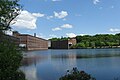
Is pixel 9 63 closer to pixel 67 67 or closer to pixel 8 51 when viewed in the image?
pixel 8 51

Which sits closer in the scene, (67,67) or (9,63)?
(9,63)

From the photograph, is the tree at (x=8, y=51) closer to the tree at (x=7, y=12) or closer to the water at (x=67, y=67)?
the tree at (x=7, y=12)

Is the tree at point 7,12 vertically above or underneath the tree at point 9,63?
above

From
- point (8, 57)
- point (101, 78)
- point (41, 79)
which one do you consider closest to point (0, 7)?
point (8, 57)

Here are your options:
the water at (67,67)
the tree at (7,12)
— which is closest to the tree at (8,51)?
the tree at (7,12)

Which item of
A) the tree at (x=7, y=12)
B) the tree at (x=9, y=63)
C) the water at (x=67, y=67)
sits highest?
the tree at (x=7, y=12)

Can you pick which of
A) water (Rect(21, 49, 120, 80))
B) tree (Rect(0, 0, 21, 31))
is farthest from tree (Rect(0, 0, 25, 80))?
water (Rect(21, 49, 120, 80))

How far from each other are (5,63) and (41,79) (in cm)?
1727

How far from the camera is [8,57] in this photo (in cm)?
1875

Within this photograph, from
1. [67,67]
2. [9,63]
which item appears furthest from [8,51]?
[67,67]

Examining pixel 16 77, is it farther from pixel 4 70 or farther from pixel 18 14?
pixel 18 14

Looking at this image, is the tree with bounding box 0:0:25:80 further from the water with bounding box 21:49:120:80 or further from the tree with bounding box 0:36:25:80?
the water with bounding box 21:49:120:80

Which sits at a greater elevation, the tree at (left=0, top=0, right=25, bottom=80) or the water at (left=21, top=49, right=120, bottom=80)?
the tree at (left=0, top=0, right=25, bottom=80)

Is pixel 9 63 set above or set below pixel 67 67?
above
